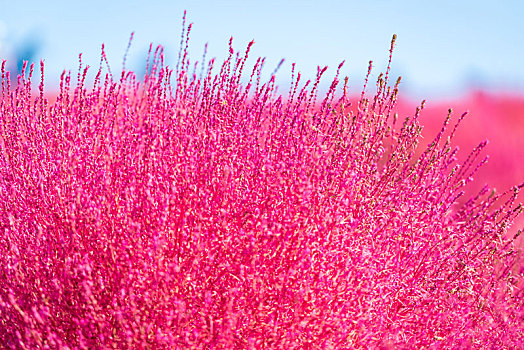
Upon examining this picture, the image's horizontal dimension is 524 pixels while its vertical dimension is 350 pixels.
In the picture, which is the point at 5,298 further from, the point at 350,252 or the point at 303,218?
the point at 350,252

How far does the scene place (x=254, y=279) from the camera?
57.2 inches

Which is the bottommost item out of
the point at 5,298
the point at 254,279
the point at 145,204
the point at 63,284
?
the point at 5,298

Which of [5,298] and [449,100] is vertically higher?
[449,100]

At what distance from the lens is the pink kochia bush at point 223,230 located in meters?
1.53

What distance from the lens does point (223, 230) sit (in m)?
1.59

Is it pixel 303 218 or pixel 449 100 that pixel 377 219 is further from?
pixel 449 100

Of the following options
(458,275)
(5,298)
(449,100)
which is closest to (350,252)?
(458,275)

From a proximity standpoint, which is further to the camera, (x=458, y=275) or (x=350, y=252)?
(x=458, y=275)

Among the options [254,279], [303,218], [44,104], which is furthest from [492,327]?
[44,104]

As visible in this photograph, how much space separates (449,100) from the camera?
535 cm

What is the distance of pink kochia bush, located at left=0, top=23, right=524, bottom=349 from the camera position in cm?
153

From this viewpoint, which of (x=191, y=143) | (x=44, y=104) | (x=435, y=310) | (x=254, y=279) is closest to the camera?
(x=254, y=279)

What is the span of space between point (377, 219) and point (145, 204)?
88 cm

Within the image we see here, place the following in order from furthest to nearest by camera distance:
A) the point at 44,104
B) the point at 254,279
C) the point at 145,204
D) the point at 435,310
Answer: the point at 44,104, the point at 435,310, the point at 145,204, the point at 254,279
